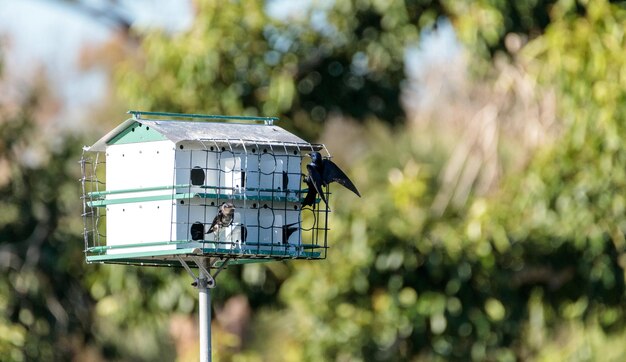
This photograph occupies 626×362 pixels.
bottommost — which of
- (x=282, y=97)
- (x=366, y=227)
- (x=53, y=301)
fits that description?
(x=53, y=301)

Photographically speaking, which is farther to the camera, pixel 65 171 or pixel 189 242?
pixel 65 171

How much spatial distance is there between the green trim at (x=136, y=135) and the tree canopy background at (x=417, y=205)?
519cm

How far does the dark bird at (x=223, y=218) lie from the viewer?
252 inches

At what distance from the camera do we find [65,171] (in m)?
17.0

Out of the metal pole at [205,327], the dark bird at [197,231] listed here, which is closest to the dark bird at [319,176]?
the dark bird at [197,231]

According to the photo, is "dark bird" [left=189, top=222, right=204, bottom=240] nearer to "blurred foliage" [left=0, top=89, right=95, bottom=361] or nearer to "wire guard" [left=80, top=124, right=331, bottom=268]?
"wire guard" [left=80, top=124, right=331, bottom=268]

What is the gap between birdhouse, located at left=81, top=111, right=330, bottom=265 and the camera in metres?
6.49

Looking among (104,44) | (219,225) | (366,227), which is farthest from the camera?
(104,44)

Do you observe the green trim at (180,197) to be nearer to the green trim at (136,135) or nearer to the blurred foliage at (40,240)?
the green trim at (136,135)

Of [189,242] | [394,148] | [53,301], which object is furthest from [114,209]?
[394,148]

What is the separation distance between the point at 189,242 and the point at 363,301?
7.44m

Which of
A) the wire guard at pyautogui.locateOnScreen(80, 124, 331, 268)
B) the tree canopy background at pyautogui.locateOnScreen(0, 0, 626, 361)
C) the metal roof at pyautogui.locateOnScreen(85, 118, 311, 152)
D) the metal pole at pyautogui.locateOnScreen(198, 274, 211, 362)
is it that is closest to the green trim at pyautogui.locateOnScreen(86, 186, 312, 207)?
the wire guard at pyautogui.locateOnScreen(80, 124, 331, 268)

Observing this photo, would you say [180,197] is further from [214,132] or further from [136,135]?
[136,135]

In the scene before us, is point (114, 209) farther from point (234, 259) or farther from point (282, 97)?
point (282, 97)
